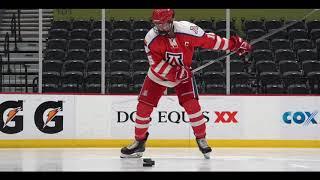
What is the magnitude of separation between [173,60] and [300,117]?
10.3ft

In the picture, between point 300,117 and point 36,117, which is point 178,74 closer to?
point 36,117

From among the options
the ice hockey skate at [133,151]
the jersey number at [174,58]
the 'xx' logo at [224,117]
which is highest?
the jersey number at [174,58]

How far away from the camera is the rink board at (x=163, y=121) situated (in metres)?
8.25

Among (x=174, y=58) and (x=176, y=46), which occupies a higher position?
(x=176, y=46)

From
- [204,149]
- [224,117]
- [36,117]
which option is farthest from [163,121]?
[204,149]

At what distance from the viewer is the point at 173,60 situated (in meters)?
5.91

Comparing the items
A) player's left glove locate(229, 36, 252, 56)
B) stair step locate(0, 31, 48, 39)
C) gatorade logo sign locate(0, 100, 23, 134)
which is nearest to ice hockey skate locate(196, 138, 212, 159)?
player's left glove locate(229, 36, 252, 56)

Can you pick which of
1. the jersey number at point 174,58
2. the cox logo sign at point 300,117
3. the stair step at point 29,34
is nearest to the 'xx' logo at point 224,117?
the cox logo sign at point 300,117

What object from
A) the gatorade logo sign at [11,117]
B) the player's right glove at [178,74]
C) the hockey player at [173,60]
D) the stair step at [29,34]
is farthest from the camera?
the stair step at [29,34]

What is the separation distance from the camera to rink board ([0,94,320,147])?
8250 mm

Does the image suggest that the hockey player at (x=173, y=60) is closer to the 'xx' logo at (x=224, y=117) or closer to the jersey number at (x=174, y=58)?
the jersey number at (x=174, y=58)

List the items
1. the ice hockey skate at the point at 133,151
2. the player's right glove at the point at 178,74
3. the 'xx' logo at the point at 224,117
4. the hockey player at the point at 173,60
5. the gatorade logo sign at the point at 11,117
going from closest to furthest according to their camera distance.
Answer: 1. the hockey player at the point at 173,60
2. the player's right glove at the point at 178,74
3. the ice hockey skate at the point at 133,151
4. the gatorade logo sign at the point at 11,117
5. the 'xx' logo at the point at 224,117

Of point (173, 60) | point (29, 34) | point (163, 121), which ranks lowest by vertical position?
point (163, 121)
